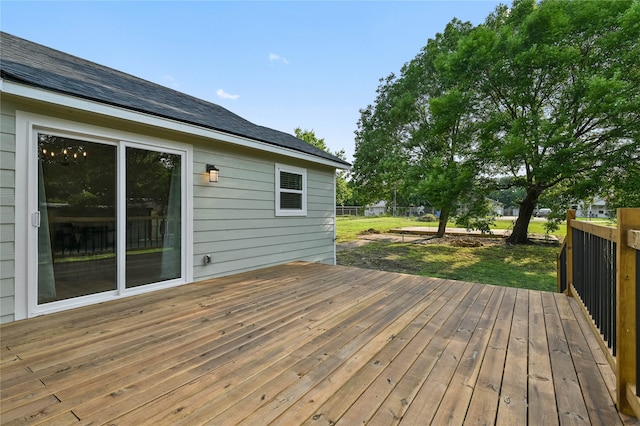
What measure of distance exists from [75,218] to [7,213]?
495 mm

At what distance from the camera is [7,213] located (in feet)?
8.63

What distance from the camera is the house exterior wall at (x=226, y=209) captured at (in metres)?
2.64

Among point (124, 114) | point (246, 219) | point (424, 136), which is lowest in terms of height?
point (246, 219)

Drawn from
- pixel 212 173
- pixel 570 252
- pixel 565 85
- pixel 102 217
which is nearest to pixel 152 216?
pixel 102 217

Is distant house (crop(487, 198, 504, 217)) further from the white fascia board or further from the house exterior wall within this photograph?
the white fascia board

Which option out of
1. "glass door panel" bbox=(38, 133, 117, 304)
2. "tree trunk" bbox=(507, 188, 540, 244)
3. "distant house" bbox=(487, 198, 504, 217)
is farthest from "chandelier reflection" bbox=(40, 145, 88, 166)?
"tree trunk" bbox=(507, 188, 540, 244)

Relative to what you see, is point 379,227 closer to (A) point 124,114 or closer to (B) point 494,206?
(B) point 494,206

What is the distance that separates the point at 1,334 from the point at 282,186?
403 centimetres

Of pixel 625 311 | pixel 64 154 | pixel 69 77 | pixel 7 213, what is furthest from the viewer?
pixel 69 77

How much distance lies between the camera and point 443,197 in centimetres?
924

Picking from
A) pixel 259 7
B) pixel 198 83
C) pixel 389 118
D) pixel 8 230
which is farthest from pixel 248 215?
pixel 389 118

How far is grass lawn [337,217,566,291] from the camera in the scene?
6.15m

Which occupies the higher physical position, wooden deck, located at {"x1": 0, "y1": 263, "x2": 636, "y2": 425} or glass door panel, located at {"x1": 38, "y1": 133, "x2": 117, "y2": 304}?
glass door panel, located at {"x1": 38, "y1": 133, "x2": 117, "y2": 304}

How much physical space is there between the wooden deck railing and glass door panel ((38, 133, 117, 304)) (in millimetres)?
4216
